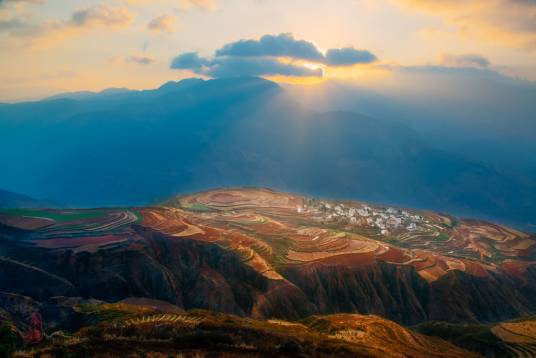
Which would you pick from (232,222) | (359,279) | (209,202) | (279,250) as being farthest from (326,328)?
(209,202)

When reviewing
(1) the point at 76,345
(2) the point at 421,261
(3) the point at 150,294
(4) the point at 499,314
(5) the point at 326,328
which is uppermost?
(1) the point at 76,345

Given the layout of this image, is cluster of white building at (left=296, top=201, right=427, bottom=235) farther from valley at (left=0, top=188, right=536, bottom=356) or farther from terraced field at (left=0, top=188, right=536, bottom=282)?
valley at (left=0, top=188, right=536, bottom=356)

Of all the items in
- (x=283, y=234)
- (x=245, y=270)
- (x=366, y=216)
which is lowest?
(x=366, y=216)

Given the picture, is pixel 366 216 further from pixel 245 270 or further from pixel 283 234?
pixel 245 270

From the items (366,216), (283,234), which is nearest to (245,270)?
(283,234)

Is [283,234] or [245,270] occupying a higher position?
[245,270]

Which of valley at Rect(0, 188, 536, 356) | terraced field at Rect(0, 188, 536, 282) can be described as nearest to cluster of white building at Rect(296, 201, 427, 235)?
terraced field at Rect(0, 188, 536, 282)

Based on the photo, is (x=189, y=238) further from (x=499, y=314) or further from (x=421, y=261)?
(x=499, y=314)

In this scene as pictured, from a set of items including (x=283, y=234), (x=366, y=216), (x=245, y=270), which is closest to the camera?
(x=245, y=270)
